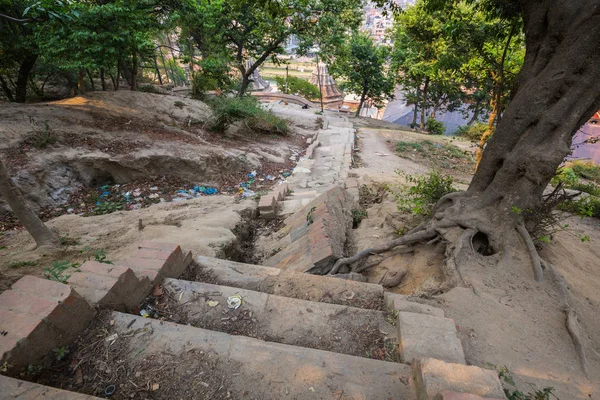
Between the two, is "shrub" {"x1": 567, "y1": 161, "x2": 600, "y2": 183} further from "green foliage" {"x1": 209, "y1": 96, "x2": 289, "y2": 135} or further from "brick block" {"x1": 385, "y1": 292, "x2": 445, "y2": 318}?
"brick block" {"x1": 385, "y1": 292, "x2": 445, "y2": 318}

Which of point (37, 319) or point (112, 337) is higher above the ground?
point (37, 319)

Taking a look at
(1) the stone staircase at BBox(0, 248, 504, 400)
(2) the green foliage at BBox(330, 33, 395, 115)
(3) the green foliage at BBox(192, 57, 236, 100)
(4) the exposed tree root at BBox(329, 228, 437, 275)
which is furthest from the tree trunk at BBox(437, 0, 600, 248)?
(2) the green foliage at BBox(330, 33, 395, 115)

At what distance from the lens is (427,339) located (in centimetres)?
169

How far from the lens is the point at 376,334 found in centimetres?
187

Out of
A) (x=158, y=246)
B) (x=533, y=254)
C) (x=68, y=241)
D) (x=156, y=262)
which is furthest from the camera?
(x=68, y=241)

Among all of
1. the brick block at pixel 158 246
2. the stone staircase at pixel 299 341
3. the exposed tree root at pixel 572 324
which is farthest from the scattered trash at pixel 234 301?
the exposed tree root at pixel 572 324

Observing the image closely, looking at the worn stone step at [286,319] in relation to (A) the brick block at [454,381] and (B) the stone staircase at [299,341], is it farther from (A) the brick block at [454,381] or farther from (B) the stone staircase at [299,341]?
(A) the brick block at [454,381]

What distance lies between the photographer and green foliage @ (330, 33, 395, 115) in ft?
61.1

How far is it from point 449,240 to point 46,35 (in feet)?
30.0

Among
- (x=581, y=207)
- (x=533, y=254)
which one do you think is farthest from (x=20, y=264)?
(x=581, y=207)

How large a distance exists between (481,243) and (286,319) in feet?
7.35

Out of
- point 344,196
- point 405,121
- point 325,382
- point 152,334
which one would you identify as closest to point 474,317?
point 325,382

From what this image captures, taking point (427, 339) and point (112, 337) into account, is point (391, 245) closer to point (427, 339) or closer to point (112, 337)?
point (427, 339)

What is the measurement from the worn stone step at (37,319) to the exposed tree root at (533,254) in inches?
132
